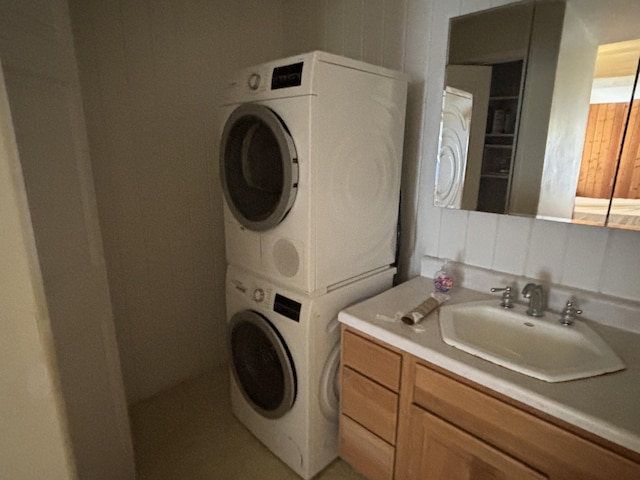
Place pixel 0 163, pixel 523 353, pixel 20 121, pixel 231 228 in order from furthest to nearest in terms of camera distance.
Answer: pixel 231 228 < pixel 523 353 < pixel 20 121 < pixel 0 163

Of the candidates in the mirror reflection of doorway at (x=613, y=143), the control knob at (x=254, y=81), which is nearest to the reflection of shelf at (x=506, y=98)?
the mirror reflection of doorway at (x=613, y=143)

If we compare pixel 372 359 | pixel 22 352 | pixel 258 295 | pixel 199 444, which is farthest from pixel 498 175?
pixel 199 444

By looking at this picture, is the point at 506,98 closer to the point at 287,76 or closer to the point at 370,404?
the point at 287,76

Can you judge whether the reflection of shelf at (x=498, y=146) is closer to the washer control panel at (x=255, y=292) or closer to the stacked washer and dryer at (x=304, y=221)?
the stacked washer and dryer at (x=304, y=221)

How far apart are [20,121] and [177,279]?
1213 mm

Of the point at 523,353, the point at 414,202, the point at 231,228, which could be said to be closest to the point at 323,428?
the point at 523,353

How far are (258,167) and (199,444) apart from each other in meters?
1.37

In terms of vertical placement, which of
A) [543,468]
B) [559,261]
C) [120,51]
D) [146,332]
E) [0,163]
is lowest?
[146,332]

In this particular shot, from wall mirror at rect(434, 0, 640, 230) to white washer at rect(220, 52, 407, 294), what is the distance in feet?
0.93

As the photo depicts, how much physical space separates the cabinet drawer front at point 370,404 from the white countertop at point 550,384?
0.69 ft

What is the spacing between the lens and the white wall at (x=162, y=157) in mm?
1711

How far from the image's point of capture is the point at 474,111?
1.48 meters

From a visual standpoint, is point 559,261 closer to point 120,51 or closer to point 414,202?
point 414,202

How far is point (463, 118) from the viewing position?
4.99 ft
